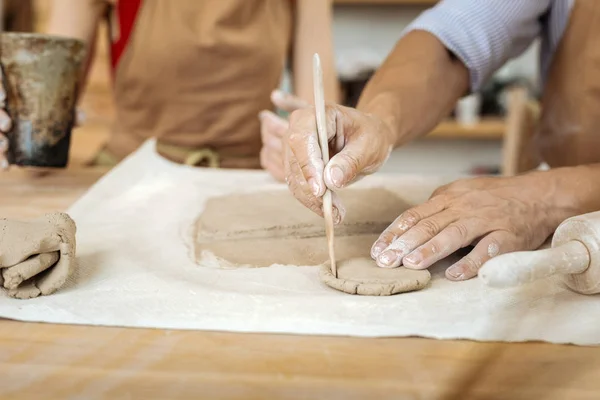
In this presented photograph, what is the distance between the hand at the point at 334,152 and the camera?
80 cm

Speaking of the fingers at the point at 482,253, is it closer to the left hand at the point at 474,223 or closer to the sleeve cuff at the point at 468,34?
the left hand at the point at 474,223

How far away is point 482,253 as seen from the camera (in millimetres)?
810

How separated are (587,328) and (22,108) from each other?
1.07m

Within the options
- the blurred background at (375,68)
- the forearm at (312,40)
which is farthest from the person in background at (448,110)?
the blurred background at (375,68)

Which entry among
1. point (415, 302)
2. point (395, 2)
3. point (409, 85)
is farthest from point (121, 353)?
point (395, 2)

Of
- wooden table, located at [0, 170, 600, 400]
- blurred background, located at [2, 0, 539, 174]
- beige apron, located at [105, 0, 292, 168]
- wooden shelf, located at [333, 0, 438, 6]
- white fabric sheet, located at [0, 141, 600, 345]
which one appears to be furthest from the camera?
wooden shelf, located at [333, 0, 438, 6]

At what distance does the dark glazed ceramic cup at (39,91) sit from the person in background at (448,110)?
0.56 meters

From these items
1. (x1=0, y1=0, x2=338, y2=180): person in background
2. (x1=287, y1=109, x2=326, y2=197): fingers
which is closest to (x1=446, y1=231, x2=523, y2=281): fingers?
(x1=287, y1=109, x2=326, y2=197): fingers

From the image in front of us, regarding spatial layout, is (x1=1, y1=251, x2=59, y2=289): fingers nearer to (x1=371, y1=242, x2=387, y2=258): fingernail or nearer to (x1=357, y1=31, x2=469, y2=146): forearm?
(x1=371, y1=242, x2=387, y2=258): fingernail

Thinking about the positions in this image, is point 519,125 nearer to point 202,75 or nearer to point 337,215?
point 202,75

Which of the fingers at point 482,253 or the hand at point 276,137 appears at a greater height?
the fingers at point 482,253

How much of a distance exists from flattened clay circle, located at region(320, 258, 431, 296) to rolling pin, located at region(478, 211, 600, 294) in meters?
0.15

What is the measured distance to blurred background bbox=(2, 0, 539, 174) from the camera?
9.72 ft

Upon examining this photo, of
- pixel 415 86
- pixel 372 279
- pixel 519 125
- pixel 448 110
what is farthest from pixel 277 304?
pixel 519 125
